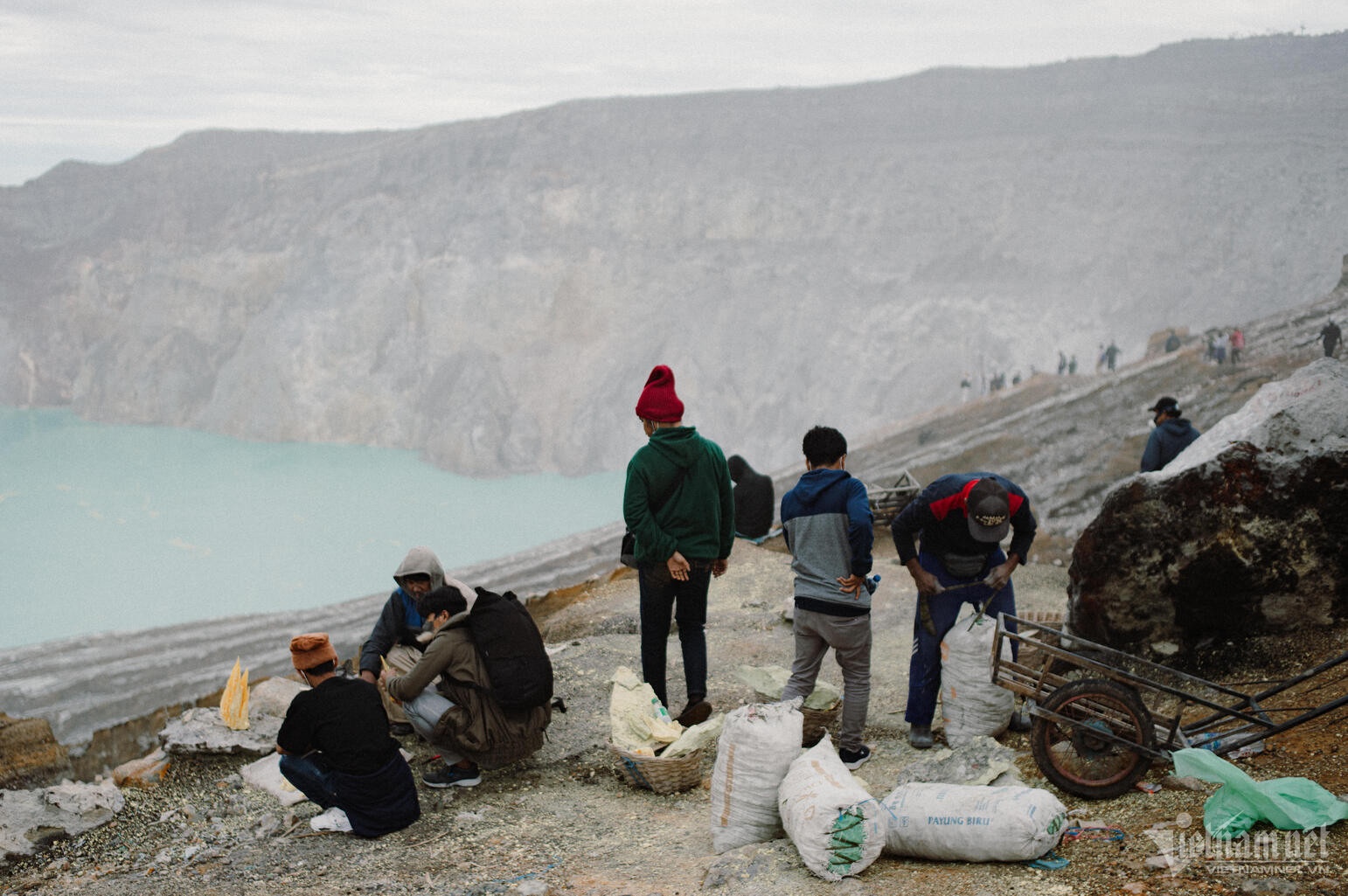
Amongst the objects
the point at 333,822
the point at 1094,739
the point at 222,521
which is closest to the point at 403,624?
the point at 333,822

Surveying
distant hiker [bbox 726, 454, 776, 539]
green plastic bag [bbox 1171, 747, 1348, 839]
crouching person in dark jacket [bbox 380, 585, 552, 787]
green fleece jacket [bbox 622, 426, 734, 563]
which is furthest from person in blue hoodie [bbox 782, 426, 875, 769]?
distant hiker [bbox 726, 454, 776, 539]

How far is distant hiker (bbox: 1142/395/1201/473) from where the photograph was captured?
27.9ft

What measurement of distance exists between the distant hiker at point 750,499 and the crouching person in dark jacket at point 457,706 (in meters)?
6.28

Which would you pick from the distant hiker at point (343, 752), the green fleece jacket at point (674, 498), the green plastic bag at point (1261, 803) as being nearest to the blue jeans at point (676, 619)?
the green fleece jacket at point (674, 498)

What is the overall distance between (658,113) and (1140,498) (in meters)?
66.9

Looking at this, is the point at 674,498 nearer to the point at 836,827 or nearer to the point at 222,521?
the point at 836,827

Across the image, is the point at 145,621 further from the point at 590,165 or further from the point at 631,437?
the point at 590,165

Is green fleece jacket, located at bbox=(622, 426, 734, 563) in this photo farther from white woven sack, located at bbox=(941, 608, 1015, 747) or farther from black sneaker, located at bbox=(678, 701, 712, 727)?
white woven sack, located at bbox=(941, 608, 1015, 747)

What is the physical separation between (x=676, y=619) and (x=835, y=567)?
119 centimetres

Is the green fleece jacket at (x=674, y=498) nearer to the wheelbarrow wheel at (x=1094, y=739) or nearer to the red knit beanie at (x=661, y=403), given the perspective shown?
the red knit beanie at (x=661, y=403)

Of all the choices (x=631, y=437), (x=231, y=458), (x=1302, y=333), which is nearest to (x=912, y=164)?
(x=631, y=437)

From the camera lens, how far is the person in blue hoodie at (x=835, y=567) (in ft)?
17.6

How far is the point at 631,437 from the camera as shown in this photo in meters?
59.2

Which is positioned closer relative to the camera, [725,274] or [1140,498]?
[1140,498]
